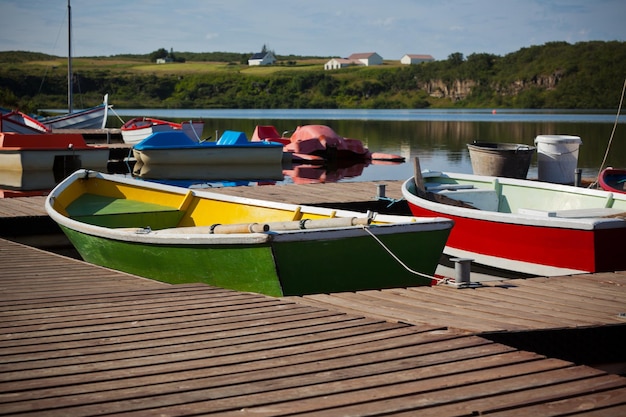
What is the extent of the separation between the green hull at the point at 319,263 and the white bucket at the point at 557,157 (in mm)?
8382

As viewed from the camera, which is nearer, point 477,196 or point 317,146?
point 477,196

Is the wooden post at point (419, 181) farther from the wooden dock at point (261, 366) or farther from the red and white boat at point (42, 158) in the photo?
the red and white boat at point (42, 158)

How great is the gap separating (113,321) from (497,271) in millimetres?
5816

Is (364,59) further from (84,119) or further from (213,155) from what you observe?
(213,155)

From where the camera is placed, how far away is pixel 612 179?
1286 centimetres

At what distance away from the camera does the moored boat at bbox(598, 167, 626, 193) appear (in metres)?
12.3

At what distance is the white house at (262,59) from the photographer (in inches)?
6417

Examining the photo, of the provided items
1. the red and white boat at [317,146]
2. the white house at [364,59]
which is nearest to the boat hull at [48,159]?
the red and white boat at [317,146]

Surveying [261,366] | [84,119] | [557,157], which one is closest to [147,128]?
[84,119]

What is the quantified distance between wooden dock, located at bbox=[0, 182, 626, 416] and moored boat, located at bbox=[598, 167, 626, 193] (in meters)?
5.91

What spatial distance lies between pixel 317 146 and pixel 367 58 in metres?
137

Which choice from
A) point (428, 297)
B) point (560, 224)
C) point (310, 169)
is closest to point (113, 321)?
point (428, 297)

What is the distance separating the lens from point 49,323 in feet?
17.1

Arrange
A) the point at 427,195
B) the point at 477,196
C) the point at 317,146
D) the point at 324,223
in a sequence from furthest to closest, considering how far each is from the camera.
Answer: the point at 317,146
the point at 477,196
the point at 427,195
the point at 324,223
